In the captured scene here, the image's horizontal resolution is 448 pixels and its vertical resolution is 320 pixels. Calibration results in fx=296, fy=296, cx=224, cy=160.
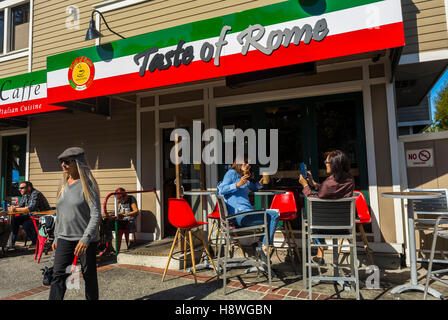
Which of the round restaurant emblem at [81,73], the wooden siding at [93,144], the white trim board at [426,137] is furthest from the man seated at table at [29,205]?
the white trim board at [426,137]

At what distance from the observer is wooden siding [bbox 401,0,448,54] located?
4348mm

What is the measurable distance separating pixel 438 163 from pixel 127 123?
18.7ft

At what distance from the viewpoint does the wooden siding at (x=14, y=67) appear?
778 cm

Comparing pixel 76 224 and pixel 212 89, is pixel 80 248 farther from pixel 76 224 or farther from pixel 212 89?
pixel 212 89

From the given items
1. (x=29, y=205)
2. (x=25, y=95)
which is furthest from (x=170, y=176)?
(x=25, y=95)

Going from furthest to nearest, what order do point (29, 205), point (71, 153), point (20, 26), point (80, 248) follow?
point (20, 26), point (29, 205), point (71, 153), point (80, 248)

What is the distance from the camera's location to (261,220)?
379 cm

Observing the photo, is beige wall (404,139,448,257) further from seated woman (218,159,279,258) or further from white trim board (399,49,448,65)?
seated woman (218,159,279,258)

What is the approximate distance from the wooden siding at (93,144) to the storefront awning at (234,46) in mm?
1413

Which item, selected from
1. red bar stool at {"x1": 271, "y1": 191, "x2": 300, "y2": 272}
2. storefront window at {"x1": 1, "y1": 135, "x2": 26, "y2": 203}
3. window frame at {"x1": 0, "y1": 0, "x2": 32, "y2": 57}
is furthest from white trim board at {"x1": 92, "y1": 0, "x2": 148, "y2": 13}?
red bar stool at {"x1": 271, "y1": 191, "x2": 300, "y2": 272}

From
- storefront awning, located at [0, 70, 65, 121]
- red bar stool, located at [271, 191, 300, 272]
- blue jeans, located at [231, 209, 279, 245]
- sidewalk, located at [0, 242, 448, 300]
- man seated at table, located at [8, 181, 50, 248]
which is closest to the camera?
sidewalk, located at [0, 242, 448, 300]

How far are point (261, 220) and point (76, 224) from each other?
7.05 feet

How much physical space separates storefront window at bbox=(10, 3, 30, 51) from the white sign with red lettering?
9.36 meters

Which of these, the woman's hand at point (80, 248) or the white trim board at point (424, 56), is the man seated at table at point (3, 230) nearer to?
the woman's hand at point (80, 248)
